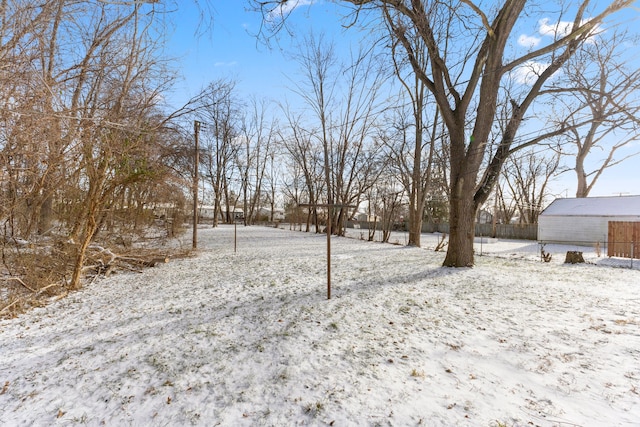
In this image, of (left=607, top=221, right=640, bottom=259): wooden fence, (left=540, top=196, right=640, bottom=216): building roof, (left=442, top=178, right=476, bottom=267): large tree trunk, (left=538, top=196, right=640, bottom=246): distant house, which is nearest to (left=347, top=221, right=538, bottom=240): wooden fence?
(left=538, top=196, right=640, bottom=246): distant house

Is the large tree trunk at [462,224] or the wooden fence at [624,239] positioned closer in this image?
the large tree trunk at [462,224]

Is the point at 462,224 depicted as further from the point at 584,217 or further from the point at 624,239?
the point at 584,217

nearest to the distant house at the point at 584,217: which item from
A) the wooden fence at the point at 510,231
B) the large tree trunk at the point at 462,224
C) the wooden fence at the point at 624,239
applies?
the wooden fence at the point at 624,239

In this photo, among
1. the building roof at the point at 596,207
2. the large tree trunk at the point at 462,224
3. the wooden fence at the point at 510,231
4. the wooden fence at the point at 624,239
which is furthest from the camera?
the wooden fence at the point at 510,231

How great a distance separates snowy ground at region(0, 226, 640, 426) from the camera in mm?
2541

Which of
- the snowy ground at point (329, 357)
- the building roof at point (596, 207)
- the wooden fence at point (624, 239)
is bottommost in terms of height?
the snowy ground at point (329, 357)

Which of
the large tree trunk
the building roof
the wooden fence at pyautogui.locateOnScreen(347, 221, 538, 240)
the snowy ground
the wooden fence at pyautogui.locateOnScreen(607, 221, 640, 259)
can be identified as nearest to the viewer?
the snowy ground

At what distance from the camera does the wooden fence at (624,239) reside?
14856 mm

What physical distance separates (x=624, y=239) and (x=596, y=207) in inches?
279

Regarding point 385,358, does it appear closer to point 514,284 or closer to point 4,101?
point 514,284

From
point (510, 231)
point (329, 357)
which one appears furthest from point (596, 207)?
point (329, 357)

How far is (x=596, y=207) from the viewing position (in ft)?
71.7

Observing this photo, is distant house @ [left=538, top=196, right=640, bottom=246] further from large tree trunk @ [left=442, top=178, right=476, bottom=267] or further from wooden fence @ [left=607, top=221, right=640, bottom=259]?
large tree trunk @ [left=442, top=178, right=476, bottom=267]

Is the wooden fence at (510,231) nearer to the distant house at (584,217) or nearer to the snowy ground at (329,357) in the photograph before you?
the distant house at (584,217)
